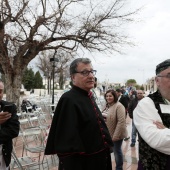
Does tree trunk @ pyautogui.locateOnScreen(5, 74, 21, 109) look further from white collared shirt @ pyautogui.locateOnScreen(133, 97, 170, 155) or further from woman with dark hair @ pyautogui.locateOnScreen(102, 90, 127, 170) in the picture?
white collared shirt @ pyautogui.locateOnScreen(133, 97, 170, 155)

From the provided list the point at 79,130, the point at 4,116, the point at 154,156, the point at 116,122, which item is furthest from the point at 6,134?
the point at 116,122

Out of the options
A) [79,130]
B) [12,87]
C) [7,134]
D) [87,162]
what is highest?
[12,87]

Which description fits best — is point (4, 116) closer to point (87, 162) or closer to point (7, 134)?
point (7, 134)

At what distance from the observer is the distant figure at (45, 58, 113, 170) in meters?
1.93

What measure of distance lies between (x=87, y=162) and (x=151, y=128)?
0.77m

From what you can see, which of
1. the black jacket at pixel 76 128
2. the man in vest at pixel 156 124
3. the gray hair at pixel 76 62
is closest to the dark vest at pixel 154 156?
the man in vest at pixel 156 124

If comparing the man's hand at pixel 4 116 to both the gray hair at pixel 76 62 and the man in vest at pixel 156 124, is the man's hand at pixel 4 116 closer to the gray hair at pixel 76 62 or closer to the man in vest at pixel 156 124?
the gray hair at pixel 76 62

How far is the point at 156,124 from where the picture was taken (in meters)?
1.57

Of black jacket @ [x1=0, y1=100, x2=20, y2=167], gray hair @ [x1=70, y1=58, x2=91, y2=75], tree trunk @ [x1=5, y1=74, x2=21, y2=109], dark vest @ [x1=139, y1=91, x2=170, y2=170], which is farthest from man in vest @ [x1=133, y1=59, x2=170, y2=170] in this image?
tree trunk @ [x1=5, y1=74, x2=21, y2=109]

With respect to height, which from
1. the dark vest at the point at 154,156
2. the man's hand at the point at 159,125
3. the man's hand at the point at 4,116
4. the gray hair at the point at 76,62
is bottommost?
the dark vest at the point at 154,156

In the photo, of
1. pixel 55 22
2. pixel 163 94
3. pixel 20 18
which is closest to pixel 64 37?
pixel 55 22

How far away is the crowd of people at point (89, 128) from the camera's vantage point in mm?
1603

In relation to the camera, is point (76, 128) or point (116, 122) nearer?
point (76, 128)

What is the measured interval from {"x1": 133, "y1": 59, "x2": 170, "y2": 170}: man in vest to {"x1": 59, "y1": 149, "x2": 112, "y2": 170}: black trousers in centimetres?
49
